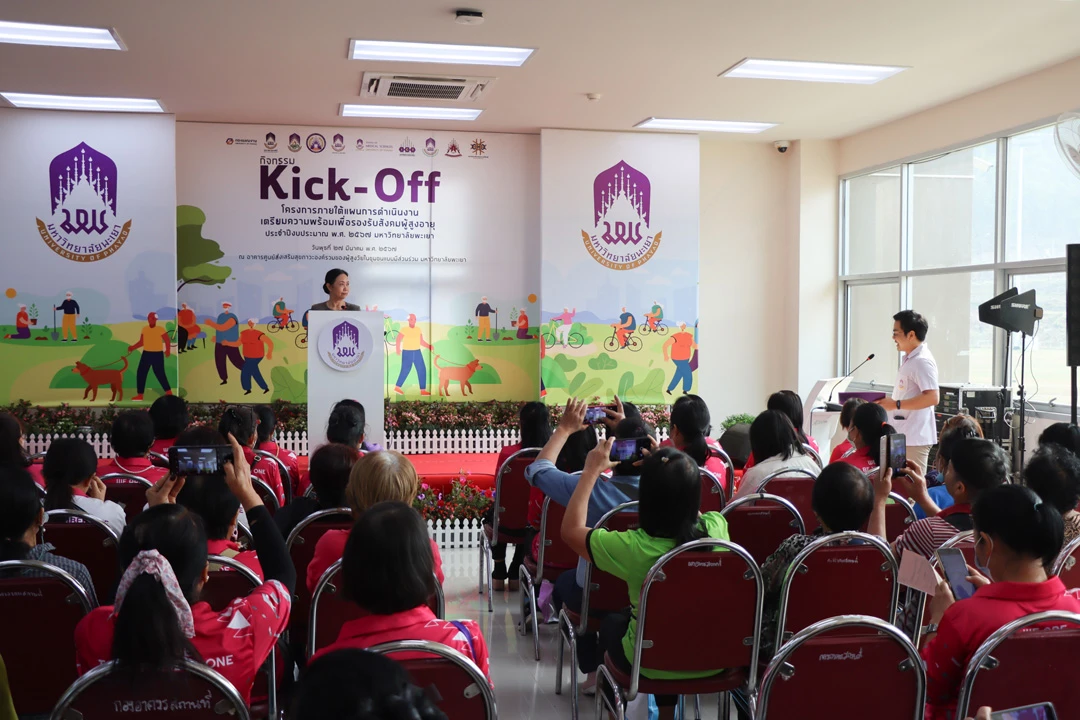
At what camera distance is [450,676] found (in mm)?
1784

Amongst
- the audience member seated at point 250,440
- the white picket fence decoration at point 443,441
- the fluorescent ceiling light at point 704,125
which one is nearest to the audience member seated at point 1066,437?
the audience member seated at point 250,440

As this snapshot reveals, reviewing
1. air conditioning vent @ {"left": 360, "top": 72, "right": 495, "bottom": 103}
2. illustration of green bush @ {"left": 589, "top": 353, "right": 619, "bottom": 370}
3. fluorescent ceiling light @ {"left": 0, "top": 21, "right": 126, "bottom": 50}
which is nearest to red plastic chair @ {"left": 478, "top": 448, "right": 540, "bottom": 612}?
air conditioning vent @ {"left": 360, "top": 72, "right": 495, "bottom": 103}

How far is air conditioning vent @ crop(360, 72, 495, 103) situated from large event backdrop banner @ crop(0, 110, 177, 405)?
2.42 m

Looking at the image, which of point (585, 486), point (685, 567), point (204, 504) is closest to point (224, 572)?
point (204, 504)

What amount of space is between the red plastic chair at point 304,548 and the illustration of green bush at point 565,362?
624cm

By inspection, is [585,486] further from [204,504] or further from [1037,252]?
[1037,252]

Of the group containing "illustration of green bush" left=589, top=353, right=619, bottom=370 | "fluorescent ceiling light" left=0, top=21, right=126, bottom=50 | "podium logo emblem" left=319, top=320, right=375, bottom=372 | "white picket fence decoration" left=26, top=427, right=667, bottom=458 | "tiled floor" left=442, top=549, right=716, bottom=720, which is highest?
"fluorescent ceiling light" left=0, top=21, right=126, bottom=50

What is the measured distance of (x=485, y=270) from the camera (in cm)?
971

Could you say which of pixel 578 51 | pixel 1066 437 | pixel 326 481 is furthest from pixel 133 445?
pixel 578 51

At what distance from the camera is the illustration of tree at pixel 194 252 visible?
9.12 meters

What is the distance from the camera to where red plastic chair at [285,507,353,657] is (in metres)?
3.04

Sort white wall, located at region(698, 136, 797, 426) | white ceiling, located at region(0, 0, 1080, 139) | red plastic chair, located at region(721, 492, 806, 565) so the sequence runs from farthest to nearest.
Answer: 1. white wall, located at region(698, 136, 797, 426)
2. white ceiling, located at region(0, 0, 1080, 139)
3. red plastic chair, located at region(721, 492, 806, 565)

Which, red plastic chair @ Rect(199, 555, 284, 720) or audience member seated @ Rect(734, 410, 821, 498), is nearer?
red plastic chair @ Rect(199, 555, 284, 720)

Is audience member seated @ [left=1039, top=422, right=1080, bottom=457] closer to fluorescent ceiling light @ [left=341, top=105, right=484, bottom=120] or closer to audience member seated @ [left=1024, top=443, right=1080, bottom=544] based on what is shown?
audience member seated @ [left=1024, top=443, right=1080, bottom=544]
